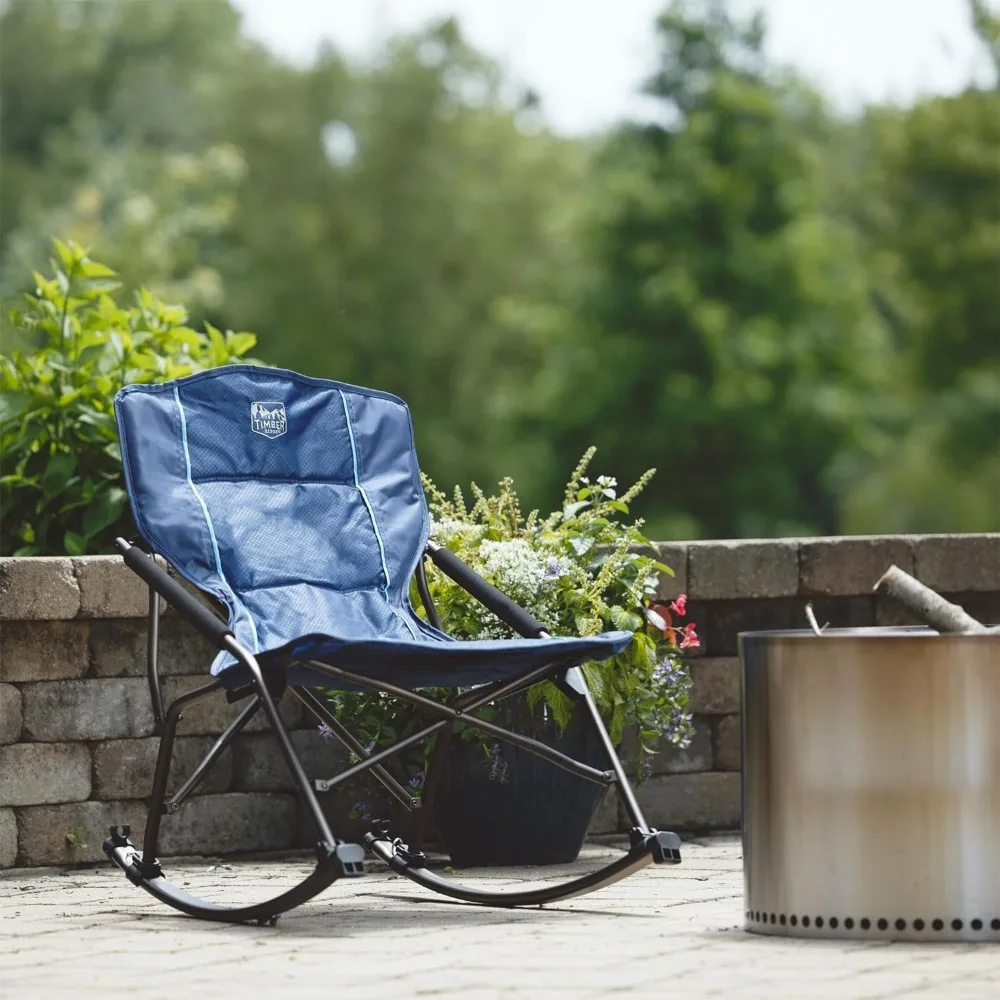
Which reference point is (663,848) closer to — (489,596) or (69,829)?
(489,596)

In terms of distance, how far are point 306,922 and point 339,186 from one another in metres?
26.2

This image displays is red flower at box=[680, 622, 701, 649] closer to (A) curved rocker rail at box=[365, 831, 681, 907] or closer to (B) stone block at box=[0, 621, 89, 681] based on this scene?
(A) curved rocker rail at box=[365, 831, 681, 907]

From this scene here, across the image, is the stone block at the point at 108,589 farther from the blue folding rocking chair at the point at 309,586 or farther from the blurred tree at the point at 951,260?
the blurred tree at the point at 951,260

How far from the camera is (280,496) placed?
15.6ft

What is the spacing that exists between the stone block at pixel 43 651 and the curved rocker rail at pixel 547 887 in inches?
43.6

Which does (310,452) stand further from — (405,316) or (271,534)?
(405,316)

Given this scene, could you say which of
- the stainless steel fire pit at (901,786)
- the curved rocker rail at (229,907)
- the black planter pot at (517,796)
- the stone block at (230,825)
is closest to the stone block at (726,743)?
the black planter pot at (517,796)

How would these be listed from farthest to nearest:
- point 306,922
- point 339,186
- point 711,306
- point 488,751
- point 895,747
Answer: point 339,186 < point 711,306 < point 488,751 < point 306,922 < point 895,747

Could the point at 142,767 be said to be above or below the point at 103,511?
below

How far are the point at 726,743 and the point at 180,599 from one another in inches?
91.2

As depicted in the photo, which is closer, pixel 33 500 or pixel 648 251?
pixel 33 500

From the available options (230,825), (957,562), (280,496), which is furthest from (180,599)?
(957,562)

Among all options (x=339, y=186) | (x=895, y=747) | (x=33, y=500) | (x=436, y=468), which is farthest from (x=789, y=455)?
(x=895, y=747)

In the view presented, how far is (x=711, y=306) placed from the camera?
27.1 m
